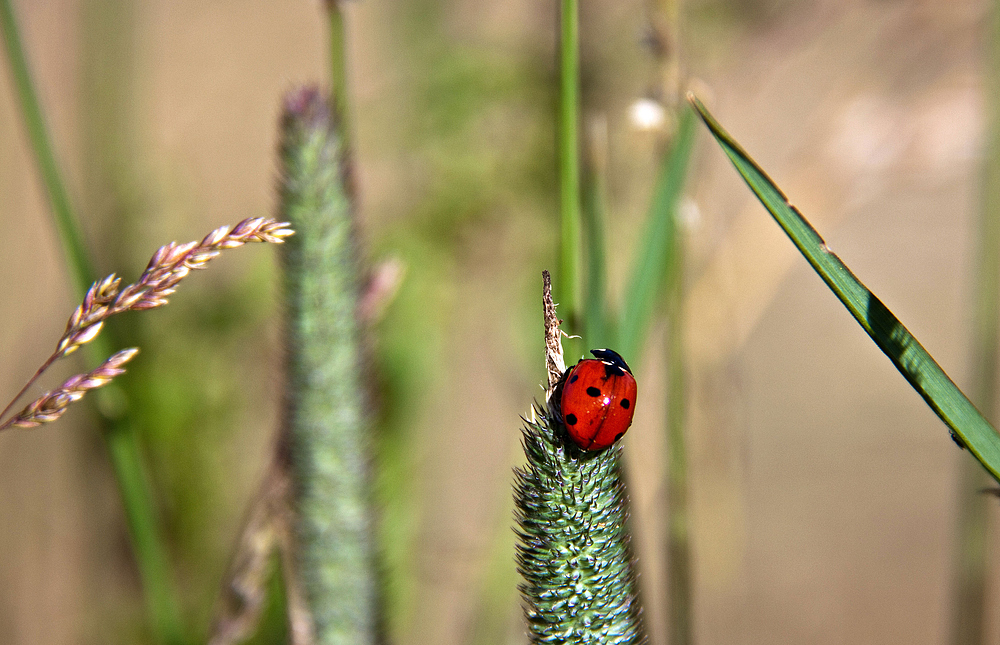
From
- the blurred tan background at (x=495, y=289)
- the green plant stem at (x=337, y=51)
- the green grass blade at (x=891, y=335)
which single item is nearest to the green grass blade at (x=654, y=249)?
the green grass blade at (x=891, y=335)

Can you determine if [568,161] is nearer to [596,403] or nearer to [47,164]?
[596,403]

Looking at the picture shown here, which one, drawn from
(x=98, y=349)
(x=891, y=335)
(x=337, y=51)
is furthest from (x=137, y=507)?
(x=891, y=335)

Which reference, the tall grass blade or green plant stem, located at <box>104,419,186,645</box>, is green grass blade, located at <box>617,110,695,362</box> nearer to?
the tall grass blade

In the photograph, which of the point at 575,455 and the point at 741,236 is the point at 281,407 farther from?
the point at 741,236

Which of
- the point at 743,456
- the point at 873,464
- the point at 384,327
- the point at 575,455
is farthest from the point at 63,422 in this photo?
the point at 873,464

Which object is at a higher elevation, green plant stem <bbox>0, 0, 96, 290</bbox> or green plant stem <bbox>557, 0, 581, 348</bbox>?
green plant stem <bbox>0, 0, 96, 290</bbox>

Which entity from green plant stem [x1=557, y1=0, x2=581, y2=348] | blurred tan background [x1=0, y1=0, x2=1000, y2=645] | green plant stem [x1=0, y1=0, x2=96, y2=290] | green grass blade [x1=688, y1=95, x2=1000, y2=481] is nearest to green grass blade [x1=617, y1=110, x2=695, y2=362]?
green plant stem [x1=557, y1=0, x2=581, y2=348]
